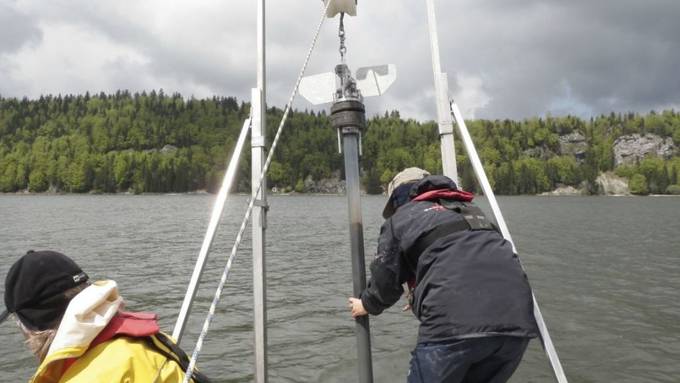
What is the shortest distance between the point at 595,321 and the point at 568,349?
10.6 feet

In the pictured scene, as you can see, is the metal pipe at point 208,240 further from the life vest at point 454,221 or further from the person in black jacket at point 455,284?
the life vest at point 454,221

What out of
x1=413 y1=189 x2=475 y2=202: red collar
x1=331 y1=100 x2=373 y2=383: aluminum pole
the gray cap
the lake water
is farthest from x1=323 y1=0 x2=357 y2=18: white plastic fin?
the lake water

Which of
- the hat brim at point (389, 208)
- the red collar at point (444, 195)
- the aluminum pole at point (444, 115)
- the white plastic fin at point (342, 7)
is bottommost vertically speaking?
the hat brim at point (389, 208)

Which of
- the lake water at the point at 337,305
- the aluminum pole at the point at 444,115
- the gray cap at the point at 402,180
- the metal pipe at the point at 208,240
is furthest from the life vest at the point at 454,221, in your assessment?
the lake water at the point at 337,305

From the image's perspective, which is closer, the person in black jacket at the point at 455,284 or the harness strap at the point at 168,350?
the harness strap at the point at 168,350

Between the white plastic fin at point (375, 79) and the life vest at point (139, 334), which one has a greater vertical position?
the white plastic fin at point (375, 79)

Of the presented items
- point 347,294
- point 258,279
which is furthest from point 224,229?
point 258,279

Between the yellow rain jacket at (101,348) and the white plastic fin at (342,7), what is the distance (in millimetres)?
3574

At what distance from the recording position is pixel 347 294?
60.1 ft

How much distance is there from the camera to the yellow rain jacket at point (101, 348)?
7.82 ft

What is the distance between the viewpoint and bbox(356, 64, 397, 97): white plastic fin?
16.0 ft

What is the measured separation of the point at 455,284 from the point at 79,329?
2.40 meters

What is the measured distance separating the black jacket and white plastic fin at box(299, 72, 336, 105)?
1542 millimetres

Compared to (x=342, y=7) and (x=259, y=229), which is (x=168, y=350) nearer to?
(x=259, y=229)
